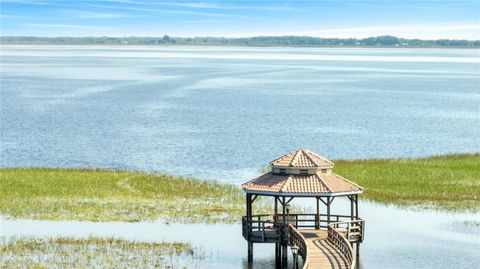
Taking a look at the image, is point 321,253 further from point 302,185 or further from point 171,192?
point 171,192

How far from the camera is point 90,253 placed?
161 ft

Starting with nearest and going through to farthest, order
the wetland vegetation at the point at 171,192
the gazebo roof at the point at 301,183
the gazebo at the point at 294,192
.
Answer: the gazebo at the point at 294,192 < the gazebo roof at the point at 301,183 < the wetland vegetation at the point at 171,192

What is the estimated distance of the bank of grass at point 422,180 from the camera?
212ft

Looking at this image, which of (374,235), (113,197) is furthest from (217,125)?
(374,235)

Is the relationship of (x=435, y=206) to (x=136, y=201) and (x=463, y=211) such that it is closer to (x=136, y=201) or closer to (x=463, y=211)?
(x=463, y=211)

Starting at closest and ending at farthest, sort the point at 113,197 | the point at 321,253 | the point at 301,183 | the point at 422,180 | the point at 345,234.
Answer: the point at 321,253 < the point at 345,234 < the point at 301,183 < the point at 113,197 < the point at 422,180

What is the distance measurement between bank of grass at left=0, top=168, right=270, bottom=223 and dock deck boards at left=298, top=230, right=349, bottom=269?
35.1 ft

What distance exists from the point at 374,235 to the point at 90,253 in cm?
1484

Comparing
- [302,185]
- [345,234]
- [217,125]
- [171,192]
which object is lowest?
[217,125]

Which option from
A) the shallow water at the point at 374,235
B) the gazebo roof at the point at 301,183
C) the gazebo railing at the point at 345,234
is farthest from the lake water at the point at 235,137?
the gazebo roof at the point at 301,183

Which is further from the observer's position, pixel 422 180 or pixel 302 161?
pixel 422 180

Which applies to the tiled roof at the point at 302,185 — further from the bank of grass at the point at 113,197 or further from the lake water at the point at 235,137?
the bank of grass at the point at 113,197

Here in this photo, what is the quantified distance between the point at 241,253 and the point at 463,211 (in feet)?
56.4

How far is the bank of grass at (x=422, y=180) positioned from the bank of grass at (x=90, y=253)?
19380mm
